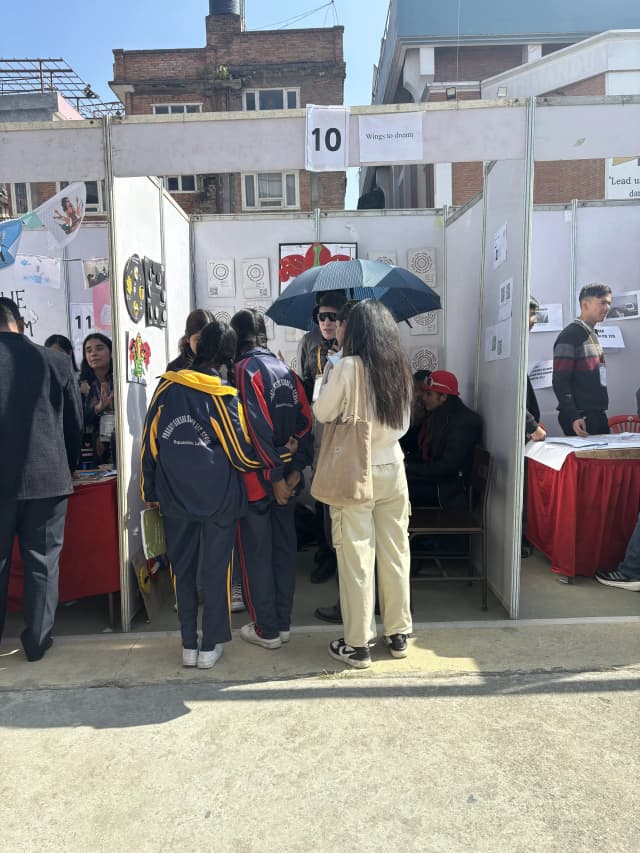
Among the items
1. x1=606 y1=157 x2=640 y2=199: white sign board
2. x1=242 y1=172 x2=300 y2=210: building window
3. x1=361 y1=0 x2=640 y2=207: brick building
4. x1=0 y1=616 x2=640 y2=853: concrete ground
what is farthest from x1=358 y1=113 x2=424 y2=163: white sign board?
x1=242 y1=172 x2=300 y2=210: building window

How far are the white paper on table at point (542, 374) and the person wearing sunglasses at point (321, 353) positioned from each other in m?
2.96

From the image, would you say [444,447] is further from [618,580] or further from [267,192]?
[267,192]

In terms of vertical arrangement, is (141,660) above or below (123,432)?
below

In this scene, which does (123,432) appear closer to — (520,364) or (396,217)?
(520,364)

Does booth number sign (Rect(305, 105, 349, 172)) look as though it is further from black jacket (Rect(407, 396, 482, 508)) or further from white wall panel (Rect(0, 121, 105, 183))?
black jacket (Rect(407, 396, 482, 508))

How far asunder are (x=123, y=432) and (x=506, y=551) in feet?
7.27

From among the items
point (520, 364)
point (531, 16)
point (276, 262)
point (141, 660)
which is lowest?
point (141, 660)

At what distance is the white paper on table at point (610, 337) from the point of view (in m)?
6.19

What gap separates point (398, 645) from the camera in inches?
119

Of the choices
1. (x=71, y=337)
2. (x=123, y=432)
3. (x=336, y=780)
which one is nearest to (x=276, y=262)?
(x=71, y=337)

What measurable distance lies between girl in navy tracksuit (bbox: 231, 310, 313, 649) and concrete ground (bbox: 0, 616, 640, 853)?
0.80ft

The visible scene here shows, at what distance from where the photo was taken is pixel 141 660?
3.08 metres

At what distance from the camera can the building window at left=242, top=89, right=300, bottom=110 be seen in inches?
701

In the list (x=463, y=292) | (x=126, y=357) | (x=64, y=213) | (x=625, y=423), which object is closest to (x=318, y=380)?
(x=126, y=357)
